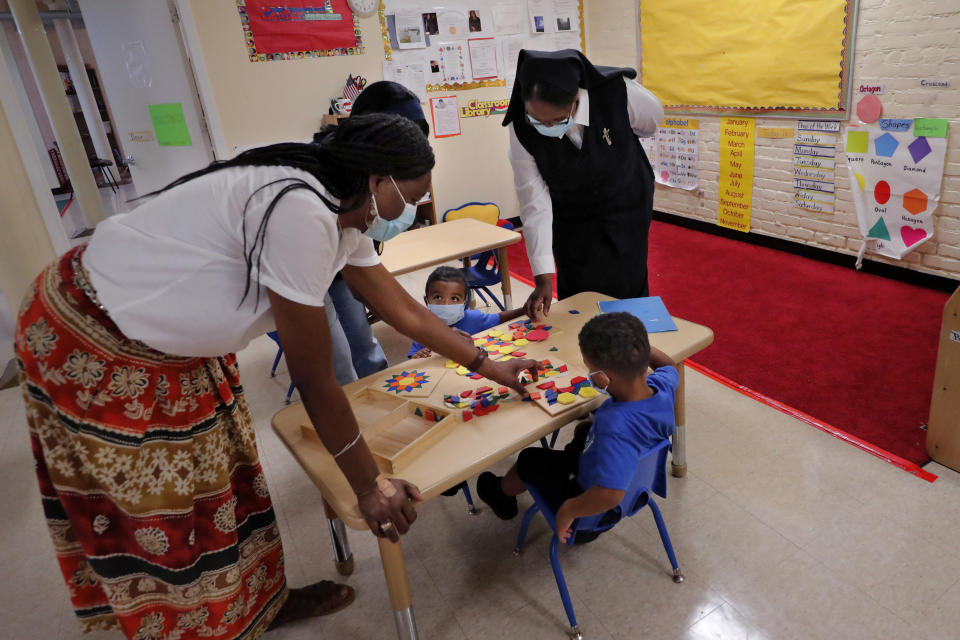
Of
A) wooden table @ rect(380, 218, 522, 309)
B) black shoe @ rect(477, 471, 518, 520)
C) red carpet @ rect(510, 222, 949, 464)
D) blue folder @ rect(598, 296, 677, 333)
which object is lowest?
red carpet @ rect(510, 222, 949, 464)

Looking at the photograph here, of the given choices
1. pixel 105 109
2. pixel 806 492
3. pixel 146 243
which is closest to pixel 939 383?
pixel 806 492

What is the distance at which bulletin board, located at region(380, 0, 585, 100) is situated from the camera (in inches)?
191

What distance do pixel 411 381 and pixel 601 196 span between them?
0.98 metres

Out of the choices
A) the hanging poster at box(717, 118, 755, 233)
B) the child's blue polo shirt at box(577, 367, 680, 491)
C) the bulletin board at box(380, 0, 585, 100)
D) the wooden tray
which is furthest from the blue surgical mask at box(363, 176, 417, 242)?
the bulletin board at box(380, 0, 585, 100)

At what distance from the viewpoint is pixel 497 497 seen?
1.88 metres

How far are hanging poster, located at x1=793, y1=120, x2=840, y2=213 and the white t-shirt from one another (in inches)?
152

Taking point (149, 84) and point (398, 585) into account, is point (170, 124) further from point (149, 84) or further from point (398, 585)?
point (398, 585)

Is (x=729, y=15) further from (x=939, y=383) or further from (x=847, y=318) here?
(x=939, y=383)

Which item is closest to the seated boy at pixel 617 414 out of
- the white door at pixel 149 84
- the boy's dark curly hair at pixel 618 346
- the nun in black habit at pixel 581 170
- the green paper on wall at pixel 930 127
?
the boy's dark curly hair at pixel 618 346

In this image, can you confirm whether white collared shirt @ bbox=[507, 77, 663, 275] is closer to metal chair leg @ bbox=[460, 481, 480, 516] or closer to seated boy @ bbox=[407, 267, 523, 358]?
seated boy @ bbox=[407, 267, 523, 358]

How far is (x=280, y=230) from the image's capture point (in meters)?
0.98

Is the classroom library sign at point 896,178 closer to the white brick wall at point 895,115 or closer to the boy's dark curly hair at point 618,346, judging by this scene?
the white brick wall at point 895,115

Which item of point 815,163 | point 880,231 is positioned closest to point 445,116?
point 815,163

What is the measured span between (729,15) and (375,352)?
3.52 m
